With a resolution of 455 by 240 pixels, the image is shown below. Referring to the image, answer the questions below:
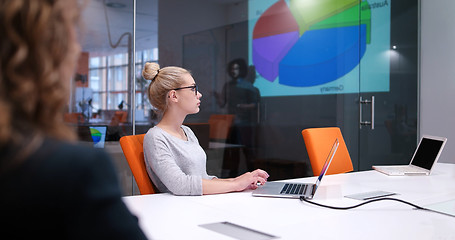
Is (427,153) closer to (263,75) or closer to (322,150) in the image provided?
(322,150)

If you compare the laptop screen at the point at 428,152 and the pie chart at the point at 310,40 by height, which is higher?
the pie chart at the point at 310,40

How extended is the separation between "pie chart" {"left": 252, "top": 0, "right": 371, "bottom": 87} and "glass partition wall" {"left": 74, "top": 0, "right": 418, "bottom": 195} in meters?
0.01

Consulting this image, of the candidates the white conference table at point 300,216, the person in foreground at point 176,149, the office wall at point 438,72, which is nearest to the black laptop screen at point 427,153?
the white conference table at point 300,216

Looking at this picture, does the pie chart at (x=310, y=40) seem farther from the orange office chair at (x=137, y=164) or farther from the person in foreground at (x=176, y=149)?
the orange office chair at (x=137, y=164)

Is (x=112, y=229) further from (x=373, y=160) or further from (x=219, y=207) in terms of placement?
(x=373, y=160)

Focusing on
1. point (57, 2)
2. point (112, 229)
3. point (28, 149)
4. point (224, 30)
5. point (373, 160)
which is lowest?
point (373, 160)

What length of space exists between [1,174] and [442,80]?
5680mm

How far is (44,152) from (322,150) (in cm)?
277

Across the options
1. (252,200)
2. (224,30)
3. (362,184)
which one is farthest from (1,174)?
(224,30)

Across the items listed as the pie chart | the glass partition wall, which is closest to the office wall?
the glass partition wall

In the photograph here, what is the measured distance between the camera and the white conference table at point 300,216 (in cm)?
146

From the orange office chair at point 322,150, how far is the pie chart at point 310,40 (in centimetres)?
139

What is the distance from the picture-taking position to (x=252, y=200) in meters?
1.99

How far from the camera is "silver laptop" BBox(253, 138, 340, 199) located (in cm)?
207
